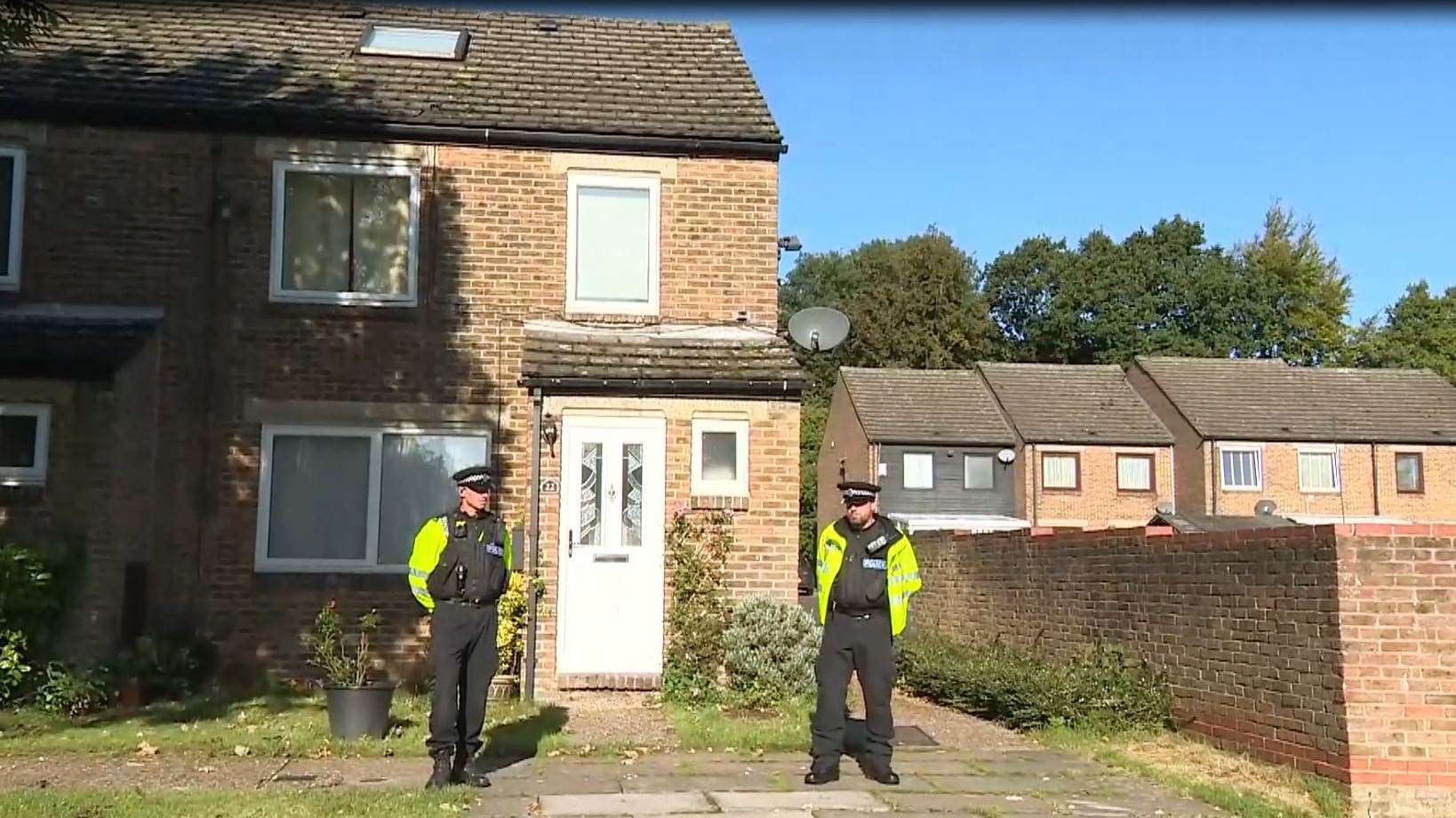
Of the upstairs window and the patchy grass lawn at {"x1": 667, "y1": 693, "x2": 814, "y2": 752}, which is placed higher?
the upstairs window

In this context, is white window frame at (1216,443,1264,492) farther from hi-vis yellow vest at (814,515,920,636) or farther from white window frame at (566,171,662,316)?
hi-vis yellow vest at (814,515,920,636)

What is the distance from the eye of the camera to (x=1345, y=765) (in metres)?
7.63

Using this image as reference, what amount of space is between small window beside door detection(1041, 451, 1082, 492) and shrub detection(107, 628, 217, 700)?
110 feet

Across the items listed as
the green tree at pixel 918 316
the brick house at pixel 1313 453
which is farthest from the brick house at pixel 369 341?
the green tree at pixel 918 316

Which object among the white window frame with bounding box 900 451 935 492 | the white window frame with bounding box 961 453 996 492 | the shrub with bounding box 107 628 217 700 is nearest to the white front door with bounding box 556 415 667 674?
the shrub with bounding box 107 628 217 700

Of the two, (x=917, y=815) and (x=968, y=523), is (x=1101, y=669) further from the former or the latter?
(x=968, y=523)

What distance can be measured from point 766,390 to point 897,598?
3.67 metres

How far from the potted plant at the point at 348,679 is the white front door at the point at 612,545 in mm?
1671

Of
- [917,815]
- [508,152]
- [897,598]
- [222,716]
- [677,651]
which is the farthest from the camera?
[508,152]

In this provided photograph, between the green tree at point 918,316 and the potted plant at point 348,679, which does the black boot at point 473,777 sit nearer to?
the potted plant at point 348,679

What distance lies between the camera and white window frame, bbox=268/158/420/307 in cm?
1196

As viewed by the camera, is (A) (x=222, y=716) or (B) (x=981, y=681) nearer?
(A) (x=222, y=716)

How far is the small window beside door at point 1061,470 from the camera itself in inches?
1641

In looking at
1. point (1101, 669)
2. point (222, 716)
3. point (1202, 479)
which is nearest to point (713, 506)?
point (1101, 669)
